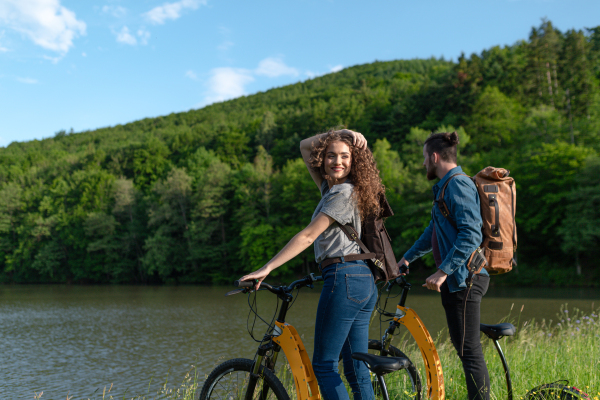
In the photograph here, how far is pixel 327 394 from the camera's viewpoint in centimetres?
228

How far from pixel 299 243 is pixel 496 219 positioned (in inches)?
47.3

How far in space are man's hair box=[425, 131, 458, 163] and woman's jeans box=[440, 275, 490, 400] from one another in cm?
71

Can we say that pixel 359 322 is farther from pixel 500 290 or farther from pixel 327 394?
pixel 500 290

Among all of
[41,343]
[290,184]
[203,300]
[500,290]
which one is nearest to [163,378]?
[41,343]

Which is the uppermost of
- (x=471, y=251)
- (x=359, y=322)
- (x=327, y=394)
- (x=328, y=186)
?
(x=328, y=186)

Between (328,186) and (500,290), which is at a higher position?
(328,186)

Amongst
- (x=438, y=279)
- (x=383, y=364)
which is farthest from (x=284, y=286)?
(x=438, y=279)

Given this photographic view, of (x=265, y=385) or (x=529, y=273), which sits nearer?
(x=265, y=385)

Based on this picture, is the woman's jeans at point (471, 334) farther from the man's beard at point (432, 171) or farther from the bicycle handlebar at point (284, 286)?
the bicycle handlebar at point (284, 286)

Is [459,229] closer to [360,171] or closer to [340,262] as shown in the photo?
[360,171]

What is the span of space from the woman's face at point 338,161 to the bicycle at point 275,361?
0.55 m

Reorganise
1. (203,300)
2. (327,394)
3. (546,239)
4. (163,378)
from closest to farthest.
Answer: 1. (327,394)
2. (163,378)
3. (203,300)
4. (546,239)

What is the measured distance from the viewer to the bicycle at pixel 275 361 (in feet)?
7.34

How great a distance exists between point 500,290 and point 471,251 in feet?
73.3
